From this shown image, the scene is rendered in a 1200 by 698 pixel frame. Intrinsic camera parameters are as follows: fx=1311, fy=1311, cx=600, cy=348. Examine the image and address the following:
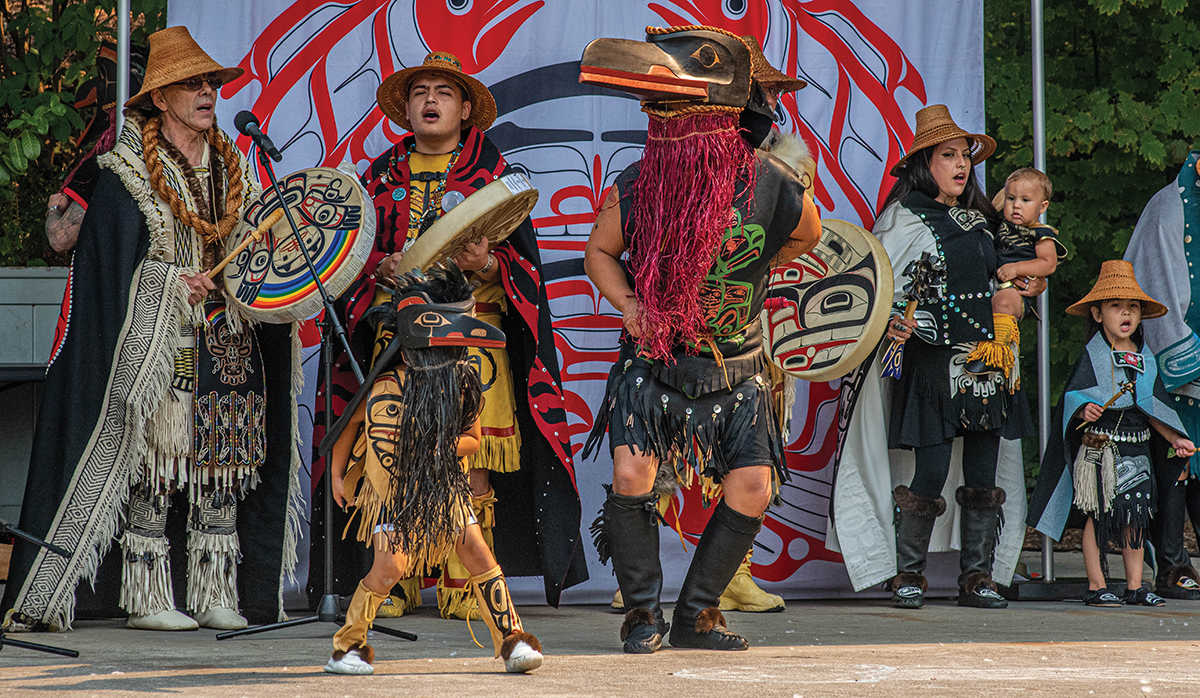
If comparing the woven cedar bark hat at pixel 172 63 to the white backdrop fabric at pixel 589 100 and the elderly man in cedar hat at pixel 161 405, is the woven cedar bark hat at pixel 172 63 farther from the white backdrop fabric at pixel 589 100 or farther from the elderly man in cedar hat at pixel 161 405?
the white backdrop fabric at pixel 589 100

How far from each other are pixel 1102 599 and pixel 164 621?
3897 mm

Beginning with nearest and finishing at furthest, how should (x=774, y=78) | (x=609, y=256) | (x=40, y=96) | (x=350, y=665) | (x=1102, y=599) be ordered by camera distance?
1. (x=350, y=665)
2. (x=609, y=256)
3. (x=774, y=78)
4. (x=1102, y=599)
5. (x=40, y=96)

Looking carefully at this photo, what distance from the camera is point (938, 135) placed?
224 inches

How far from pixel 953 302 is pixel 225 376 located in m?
3.03

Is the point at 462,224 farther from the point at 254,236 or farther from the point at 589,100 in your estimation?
the point at 589,100

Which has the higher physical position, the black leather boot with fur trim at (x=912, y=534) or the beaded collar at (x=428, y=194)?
the beaded collar at (x=428, y=194)

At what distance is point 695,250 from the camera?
419 cm

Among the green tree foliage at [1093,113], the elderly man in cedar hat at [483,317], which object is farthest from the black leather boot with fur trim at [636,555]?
the green tree foliage at [1093,113]

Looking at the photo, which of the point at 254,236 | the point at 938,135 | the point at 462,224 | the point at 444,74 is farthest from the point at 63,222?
the point at 938,135

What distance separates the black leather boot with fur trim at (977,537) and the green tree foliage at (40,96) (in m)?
4.40

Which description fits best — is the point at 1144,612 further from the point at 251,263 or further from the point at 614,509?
the point at 251,263

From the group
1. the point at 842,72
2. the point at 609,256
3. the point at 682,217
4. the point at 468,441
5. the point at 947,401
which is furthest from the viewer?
the point at 842,72

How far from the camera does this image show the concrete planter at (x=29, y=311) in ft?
20.7

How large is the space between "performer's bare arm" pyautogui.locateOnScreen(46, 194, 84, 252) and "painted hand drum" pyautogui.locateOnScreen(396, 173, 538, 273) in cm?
152
